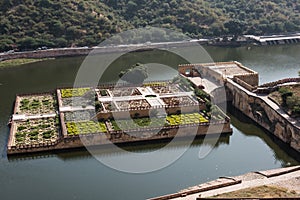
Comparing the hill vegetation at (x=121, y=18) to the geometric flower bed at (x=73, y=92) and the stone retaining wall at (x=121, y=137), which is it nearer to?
the geometric flower bed at (x=73, y=92)

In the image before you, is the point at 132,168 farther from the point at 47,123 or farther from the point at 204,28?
the point at 204,28

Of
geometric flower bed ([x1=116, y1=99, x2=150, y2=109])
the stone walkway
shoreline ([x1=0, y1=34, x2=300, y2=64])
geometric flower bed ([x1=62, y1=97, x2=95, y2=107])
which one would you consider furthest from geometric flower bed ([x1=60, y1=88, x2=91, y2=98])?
shoreline ([x1=0, y1=34, x2=300, y2=64])

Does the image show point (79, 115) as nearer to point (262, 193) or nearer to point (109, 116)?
point (109, 116)

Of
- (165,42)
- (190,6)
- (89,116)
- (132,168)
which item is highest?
(190,6)

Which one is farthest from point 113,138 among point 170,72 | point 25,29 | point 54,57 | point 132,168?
point 25,29

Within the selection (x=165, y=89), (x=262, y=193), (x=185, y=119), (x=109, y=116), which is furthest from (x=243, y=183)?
(x=165, y=89)

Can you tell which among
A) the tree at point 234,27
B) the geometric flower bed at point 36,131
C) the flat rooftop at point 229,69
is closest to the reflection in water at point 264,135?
the flat rooftop at point 229,69
